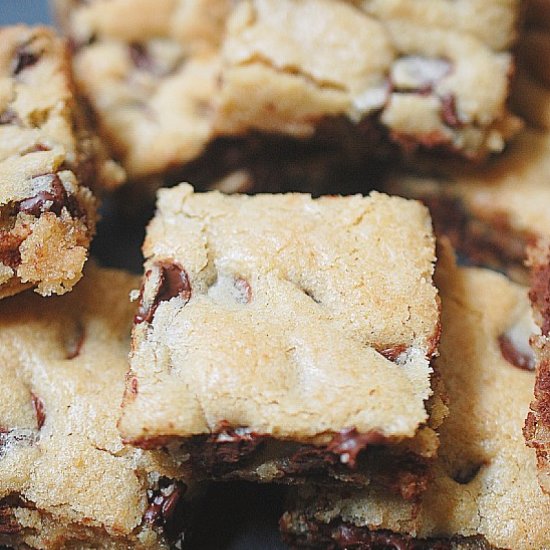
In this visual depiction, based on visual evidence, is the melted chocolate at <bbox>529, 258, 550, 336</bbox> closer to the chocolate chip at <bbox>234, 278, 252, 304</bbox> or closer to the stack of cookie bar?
the stack of cookie bar

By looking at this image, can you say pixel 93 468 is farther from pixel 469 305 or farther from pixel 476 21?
pixel 476 21

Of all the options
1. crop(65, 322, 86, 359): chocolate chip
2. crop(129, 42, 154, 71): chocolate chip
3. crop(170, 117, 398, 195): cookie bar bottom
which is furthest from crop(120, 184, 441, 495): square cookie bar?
crop(129, 42, 154, 71): chocolate chip

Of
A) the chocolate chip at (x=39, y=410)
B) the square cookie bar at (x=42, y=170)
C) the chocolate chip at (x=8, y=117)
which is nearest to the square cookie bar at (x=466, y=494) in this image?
the chocolate chip at (x=39, y=410)

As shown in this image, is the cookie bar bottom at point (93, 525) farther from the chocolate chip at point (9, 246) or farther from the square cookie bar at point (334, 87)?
the square cookie bar at point (334, 87)

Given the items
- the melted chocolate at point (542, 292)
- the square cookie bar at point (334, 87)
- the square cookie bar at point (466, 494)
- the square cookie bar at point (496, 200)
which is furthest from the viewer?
the square cookie bar at point (496, 200)

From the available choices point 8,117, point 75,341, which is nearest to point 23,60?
point 8,117

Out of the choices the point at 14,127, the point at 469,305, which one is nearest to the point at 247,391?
the point at 469,305

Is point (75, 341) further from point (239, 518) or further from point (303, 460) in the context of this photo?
point (303, 460)
